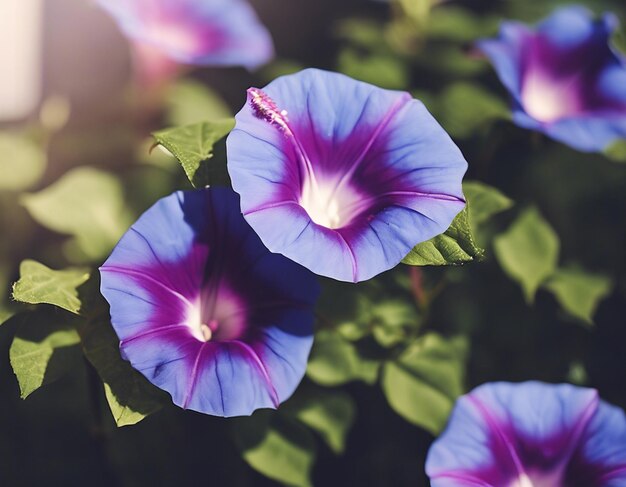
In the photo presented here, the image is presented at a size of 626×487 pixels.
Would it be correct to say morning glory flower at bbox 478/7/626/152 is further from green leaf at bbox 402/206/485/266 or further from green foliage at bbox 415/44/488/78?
green leaf at bbox 402/206/485/266

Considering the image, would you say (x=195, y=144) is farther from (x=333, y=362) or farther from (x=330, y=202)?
(x=333, y=362)

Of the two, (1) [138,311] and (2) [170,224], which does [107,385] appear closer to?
(1) [138,311]

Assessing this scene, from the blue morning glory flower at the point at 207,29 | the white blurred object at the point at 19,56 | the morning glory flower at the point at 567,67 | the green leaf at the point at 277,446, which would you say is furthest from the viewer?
the white blurred object at the point at 19,56

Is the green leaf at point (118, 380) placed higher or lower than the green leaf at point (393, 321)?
higher

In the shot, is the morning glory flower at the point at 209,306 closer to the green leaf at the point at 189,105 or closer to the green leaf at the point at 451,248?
the green leaf at the point at 451,248

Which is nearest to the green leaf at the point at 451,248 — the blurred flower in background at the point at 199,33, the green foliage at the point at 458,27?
the blurred flower in background at the point at 199,33

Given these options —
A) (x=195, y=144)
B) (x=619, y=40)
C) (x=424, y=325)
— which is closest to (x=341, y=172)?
(x=195, y=144)

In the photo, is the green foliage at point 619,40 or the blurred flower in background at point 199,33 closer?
the green foliage at point 619,40

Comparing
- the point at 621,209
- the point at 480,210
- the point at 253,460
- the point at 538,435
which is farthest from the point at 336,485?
the point at 621,209
